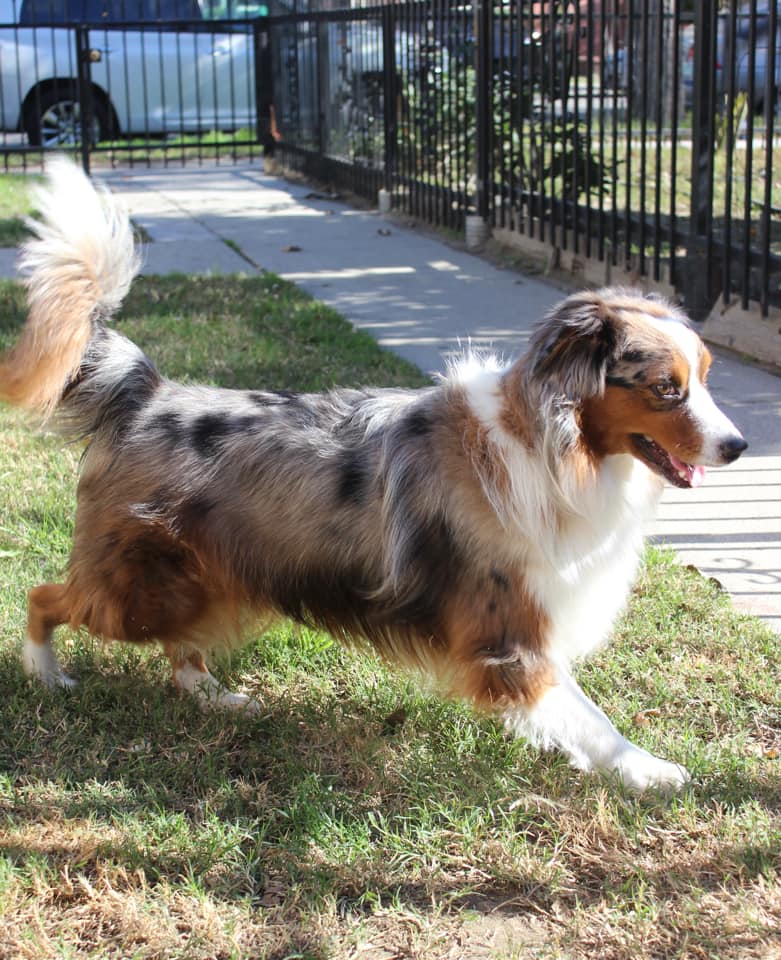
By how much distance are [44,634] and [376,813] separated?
Answer: 1336mm

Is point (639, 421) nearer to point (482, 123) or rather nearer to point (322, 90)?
point (482, 123)

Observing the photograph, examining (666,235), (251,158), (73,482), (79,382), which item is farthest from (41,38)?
(79,382)

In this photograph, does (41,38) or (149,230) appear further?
(41,38)

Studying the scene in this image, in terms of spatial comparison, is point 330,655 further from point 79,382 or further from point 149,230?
point 149,230

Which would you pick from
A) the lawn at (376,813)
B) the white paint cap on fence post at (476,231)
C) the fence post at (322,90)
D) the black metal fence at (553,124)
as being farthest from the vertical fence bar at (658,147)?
the fence post at (322,90)

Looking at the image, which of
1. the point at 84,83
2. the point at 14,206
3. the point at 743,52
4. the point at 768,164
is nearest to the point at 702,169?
the point at 768,164

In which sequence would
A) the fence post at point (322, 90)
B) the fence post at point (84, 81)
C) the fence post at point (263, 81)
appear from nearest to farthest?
the fence post at point (322, 90) → the fence post at point (84, 81) → the fence post at point (263, 81)

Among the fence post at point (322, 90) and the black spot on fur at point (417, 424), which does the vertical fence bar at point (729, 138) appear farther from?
the fence post at point (322, 90)

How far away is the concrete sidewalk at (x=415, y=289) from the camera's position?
4816 millimetres

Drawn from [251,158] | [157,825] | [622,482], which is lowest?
[157,825]

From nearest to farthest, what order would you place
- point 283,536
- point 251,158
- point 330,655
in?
point 283,536, point 330,655, point 251,158

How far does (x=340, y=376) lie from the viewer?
21.7ft

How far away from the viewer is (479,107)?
33.7 ft

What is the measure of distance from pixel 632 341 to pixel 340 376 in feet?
11.9
